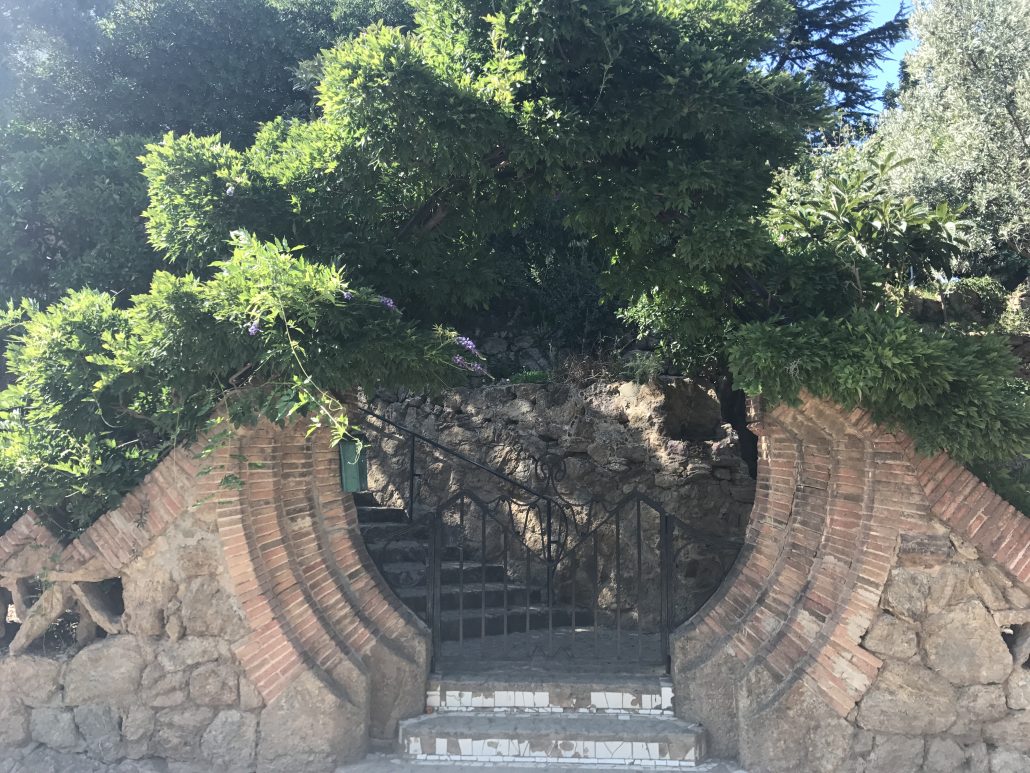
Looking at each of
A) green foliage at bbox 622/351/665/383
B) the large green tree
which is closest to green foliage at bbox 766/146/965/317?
the large green tree

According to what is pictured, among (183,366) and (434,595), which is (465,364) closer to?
(183,366)

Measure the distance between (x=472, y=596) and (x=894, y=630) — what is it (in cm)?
338

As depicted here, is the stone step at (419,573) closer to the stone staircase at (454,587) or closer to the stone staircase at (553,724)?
the stone staircase at (454,587)

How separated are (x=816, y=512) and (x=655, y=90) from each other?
2.68 m

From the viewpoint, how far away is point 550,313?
9.69m

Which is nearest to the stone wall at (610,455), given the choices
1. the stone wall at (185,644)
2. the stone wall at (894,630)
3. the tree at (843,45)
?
the stone wall at (894,630)

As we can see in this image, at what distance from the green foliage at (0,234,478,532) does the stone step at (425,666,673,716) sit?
2.04 meters

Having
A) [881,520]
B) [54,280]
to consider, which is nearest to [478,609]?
[881,520]

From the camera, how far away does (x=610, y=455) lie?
704 centimetres

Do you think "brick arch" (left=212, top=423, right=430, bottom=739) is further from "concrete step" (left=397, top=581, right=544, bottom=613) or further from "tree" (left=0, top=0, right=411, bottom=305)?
"tree" (left=0, top=0, right=411, bottom=305)

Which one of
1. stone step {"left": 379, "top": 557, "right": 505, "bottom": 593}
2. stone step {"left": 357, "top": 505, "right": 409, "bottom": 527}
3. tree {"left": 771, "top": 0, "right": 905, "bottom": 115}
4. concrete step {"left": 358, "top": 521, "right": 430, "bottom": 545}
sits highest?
tree {"left": 771, "top": 0, "right": 905, "bottom": 115}

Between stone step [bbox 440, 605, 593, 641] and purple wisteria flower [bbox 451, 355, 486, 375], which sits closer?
purple wisteria flower [bbox 451, 355, 486, 375]

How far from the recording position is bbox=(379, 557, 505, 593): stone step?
245 inches

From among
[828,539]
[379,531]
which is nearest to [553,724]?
[828,539]
